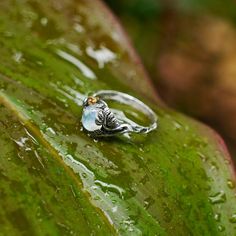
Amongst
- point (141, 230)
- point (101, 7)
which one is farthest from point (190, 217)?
point (101, 7)

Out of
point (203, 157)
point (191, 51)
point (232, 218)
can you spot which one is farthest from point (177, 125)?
point (191, 51)

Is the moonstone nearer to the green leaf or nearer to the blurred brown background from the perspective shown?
the green leaf

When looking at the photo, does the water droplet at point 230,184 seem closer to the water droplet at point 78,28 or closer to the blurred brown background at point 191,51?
the water droplet at point 78,28

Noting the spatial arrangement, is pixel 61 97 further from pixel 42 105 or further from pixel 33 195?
pixel 33 195

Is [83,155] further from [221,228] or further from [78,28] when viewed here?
[78,28]

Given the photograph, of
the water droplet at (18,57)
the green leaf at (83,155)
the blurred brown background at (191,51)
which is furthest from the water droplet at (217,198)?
the blurred brown background at (191,51)

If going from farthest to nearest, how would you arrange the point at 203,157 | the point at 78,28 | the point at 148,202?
the point at 78,28, the point at 203,157, the point at 148,202
